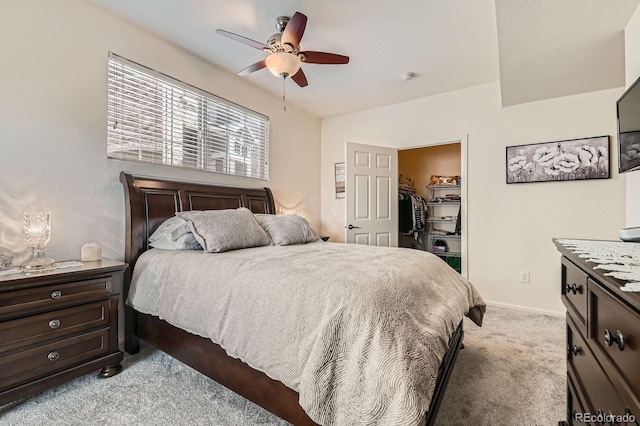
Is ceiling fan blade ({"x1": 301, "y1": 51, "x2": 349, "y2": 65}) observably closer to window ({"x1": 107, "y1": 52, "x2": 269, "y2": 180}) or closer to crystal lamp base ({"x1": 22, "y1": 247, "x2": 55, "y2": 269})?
window ({"x1": 107, "y1": 52, "x2": 269, "y2": 180})

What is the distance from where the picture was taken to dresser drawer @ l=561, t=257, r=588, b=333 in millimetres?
988

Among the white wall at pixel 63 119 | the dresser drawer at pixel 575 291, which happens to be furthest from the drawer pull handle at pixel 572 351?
the white wall at pixel 63 119

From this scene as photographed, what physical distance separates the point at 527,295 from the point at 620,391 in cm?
315

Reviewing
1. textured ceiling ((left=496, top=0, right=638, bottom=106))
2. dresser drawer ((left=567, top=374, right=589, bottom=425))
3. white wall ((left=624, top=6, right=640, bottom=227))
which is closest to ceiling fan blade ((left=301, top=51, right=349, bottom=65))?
textured ceiling ((left=496, top=0, right=638, bottom=106))

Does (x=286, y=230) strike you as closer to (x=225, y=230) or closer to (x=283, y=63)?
(x=225, y=230)

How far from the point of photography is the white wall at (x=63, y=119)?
1.89m

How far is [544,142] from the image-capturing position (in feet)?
10.4

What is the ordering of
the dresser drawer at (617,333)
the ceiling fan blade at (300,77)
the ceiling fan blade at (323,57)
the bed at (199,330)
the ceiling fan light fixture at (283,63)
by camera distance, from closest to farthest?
the dresser drawer at (617,333), the bed at (199,330), the ceiling fan light fixture at (283,63), the ceiling fan blade at (323,57), the ceiling fan blade at (300,77)

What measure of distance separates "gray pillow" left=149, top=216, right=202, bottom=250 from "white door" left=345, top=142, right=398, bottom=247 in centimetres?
216

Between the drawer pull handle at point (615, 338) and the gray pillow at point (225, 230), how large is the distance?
2060 mm

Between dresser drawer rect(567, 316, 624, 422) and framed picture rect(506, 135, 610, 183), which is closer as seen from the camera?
dresser drawer rect(567, 316, 624, 422)

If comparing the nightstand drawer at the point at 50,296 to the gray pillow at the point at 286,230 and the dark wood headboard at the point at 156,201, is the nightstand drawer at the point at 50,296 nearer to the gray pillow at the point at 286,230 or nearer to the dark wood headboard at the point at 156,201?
the dark wood headboard at the point at 156,201

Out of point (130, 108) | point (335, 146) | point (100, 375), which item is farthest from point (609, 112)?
point (100, 375)

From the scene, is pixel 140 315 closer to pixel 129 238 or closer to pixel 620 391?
pixel 129 238
